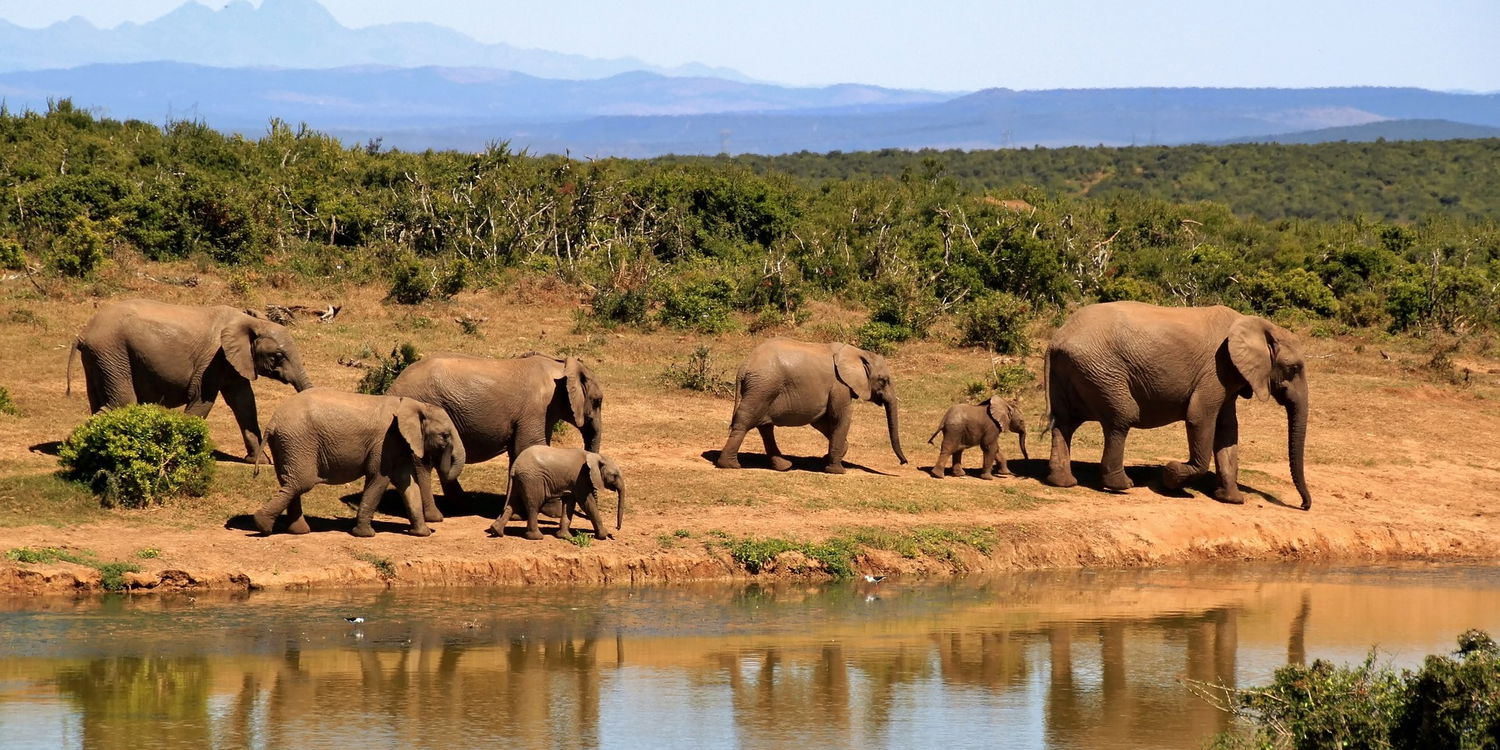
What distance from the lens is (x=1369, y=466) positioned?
22.5 m

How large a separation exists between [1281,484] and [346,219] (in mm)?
20406

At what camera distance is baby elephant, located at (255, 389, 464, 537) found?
51.2 feet

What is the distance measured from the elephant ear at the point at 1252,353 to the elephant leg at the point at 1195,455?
72cm

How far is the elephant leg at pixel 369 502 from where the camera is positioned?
53.0 ft

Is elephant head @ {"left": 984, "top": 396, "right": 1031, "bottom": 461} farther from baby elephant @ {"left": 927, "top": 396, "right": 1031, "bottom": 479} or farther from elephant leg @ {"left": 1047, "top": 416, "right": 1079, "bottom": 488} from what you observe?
elephant leg @ {"left": 1047, "top": 416, "right": 1079, "bottom": 488}

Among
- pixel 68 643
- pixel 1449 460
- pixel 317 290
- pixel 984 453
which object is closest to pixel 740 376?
pixel 984 453

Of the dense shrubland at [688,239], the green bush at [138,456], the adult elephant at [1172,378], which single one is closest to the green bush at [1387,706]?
the adult elephant at [1172,378]

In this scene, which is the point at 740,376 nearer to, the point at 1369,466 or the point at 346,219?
the point at 1369,466

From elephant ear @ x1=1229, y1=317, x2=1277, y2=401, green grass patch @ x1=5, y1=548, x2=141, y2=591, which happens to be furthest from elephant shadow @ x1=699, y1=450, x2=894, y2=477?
green grass patch @ x1=5, y1=548, x2=141, y2=591

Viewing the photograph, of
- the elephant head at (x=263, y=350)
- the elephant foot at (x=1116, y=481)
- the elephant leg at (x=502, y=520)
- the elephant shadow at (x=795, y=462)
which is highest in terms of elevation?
the elephant head at (x=263, y=350)

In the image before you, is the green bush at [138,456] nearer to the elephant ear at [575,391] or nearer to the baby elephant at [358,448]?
the baby elephant at [358,448]

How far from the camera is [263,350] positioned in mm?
18484

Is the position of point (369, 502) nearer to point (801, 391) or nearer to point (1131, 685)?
point (801, 391)

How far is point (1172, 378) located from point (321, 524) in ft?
31.0
